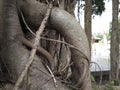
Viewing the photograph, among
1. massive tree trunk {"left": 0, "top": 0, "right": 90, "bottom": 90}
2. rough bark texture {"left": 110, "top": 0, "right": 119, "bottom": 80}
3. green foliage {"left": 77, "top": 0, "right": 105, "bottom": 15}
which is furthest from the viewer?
rough bark texture {"left": 110, "top": 0, "right": 119, "bottom": 80}

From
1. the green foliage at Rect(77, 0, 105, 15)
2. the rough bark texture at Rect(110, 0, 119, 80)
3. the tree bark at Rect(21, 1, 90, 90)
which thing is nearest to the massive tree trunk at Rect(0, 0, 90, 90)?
the tree bark at Rect(21, 1, 90, 90)

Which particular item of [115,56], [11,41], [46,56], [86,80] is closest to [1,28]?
[11,41]

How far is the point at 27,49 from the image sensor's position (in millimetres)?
2732

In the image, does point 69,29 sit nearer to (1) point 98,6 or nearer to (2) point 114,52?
(1) point 98,6

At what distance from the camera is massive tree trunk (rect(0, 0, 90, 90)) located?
2600 millimetres

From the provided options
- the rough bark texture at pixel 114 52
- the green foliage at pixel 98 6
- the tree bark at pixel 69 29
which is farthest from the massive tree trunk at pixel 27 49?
the rough bark texture at pixel 114 52

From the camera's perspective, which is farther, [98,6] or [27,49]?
[98,6]

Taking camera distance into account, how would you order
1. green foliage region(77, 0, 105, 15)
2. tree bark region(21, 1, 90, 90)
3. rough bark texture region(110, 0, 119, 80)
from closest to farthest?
1. tree bark region(21, 1, 90, 90)
2. green foliage region(77, 0, 105, 15)
3. rough bark texture region(110, 0, 119, 80)

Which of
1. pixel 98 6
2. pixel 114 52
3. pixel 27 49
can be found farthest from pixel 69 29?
pixel 114 52

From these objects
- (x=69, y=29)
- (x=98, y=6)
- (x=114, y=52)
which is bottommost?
(x=114, y=52)

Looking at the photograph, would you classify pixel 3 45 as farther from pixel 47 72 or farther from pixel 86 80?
pixel 86 80

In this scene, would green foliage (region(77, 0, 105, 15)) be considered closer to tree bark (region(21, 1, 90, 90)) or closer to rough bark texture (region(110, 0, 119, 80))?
rough bark texture (region(110, 0, 119, 80))

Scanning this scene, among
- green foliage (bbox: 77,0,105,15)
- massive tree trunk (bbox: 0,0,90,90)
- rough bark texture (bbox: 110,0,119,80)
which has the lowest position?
rough bark texture (bbox: 110,0,119,80)

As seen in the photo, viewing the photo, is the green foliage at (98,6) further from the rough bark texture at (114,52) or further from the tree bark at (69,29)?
the tree bark at (69,29)
